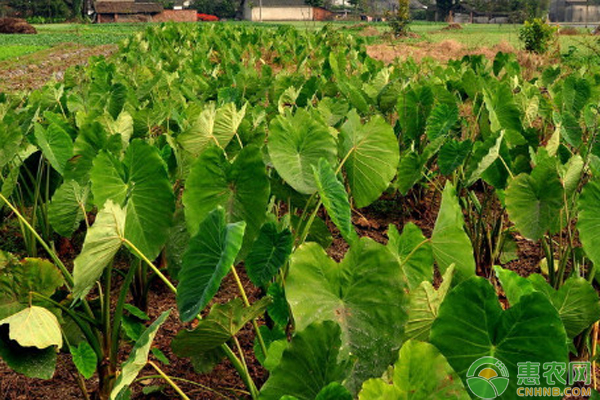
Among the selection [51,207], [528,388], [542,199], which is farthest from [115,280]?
[528,388]

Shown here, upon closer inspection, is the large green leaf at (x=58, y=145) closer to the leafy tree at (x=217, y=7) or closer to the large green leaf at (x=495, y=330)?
the large green leaf at (x=495, y=330)

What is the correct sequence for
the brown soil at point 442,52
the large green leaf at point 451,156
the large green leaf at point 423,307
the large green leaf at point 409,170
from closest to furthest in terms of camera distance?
the large green leaf at point 423,307, the large green leaf at point 451,156, the large green leaf at point 409,170, the brown soil at point 442,52

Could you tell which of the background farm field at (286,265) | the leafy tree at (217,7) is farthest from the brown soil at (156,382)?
the leafy tree at (217,7)

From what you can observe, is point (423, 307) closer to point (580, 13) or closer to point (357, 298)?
point (357, 298)

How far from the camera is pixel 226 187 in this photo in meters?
1.37

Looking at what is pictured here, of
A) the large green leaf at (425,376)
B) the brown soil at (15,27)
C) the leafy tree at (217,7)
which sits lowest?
the large green leaf at (425,376)

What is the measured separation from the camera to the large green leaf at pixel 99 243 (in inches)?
43.9

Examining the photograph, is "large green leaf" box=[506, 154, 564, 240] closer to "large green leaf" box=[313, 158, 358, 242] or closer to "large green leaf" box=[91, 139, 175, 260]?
"large green leaf" box=[313, 158, 358, 242]

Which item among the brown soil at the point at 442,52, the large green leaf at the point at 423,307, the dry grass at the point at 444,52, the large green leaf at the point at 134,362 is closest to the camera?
the large green leaf at the point at 134,362

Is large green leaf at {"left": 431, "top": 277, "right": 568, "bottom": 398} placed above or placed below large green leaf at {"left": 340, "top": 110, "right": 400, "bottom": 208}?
below

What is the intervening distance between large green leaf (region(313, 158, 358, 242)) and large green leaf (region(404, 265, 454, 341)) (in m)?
0.22

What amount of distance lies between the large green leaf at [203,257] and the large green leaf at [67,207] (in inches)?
28.8

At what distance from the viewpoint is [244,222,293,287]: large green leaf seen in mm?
1256

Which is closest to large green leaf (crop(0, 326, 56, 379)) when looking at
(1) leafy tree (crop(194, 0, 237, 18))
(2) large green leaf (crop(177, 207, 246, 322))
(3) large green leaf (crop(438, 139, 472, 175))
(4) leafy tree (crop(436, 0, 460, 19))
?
(2) large green leaf (crop(177, 207, 246, 322))
